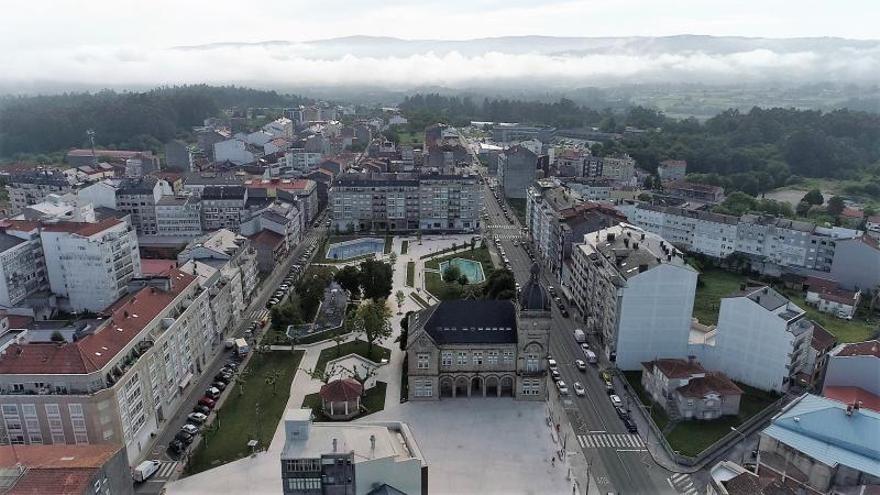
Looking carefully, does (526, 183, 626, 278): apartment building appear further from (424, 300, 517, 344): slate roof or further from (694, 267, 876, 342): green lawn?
(424, 300, 517, 344): slate roof

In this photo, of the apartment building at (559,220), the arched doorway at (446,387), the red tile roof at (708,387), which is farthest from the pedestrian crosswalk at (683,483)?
the apartment building at (559,220)

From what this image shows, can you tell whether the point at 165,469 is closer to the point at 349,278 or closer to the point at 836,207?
the point at 349,278

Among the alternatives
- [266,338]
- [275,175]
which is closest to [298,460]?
[266,338]

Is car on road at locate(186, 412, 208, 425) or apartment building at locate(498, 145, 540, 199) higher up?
apartment building at locate(498, 145, 540, 199)

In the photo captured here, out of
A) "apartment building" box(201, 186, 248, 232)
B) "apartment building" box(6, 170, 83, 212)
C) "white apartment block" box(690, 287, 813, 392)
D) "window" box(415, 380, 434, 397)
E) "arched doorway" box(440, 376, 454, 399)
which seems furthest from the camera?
"apartment building" box(6, 170, 83, 212)

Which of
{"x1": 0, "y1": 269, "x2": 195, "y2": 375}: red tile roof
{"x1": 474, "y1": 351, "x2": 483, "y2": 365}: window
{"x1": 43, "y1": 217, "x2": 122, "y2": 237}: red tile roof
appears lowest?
{"x1": 474, "y1": 351, "x2": 483, "y2": 365}: window

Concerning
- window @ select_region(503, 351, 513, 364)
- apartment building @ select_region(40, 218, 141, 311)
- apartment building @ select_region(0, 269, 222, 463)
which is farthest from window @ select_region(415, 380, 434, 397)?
apartment building @ select_region(40, 218, 141, 311)

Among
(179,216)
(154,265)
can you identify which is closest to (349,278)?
(154,265)
